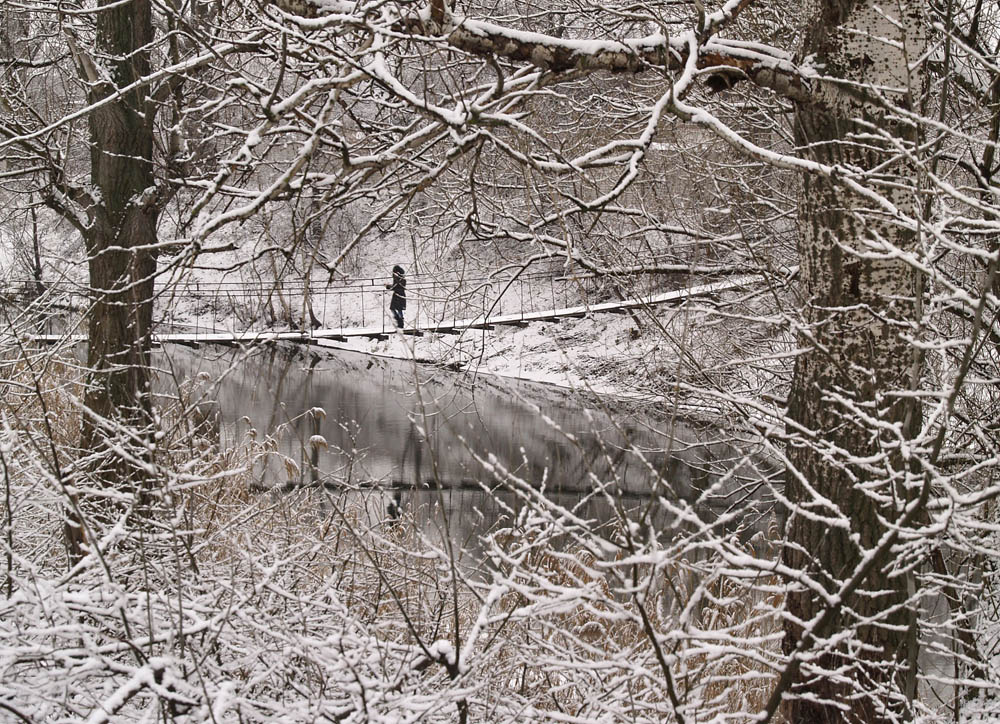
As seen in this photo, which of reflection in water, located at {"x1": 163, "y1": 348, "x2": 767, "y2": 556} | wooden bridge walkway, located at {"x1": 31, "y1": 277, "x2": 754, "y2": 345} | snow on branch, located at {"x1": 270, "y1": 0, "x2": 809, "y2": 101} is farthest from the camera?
reflection in water, located at {"x1": 163, "y1": 348, "x2": 767, "y2": 556}

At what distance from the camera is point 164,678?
2277 mm

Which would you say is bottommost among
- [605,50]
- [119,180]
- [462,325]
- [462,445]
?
[462,445]

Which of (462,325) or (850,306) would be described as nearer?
(850,306)

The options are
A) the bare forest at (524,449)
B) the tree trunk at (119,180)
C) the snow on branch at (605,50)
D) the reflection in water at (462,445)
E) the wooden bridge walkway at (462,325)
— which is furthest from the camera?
the reflection in water at (462,445)

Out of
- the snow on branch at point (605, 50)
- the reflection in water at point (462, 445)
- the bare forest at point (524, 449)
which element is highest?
the snow on branch at point (605, 50)

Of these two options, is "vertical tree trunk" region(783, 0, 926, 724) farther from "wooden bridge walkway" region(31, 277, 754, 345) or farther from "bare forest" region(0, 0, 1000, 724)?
"wooden bridge walkway" region(31, 277, 754, 345)

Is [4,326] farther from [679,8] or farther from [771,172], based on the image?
[771,172]

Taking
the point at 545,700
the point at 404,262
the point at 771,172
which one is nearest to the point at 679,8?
the point at 771,172

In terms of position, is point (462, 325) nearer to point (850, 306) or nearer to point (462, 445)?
point (462, 445)

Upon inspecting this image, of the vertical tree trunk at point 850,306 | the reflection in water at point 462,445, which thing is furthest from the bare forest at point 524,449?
the reflection in water at point 462,445

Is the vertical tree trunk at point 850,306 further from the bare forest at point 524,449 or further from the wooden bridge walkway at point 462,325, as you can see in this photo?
the wooden bridge walkway at point 462,325

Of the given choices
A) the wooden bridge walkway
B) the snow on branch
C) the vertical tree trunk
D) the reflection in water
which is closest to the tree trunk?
the wooden bridge walkway

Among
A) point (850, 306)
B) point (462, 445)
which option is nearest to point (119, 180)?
point (462, 445)

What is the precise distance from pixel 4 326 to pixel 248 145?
103 inches
